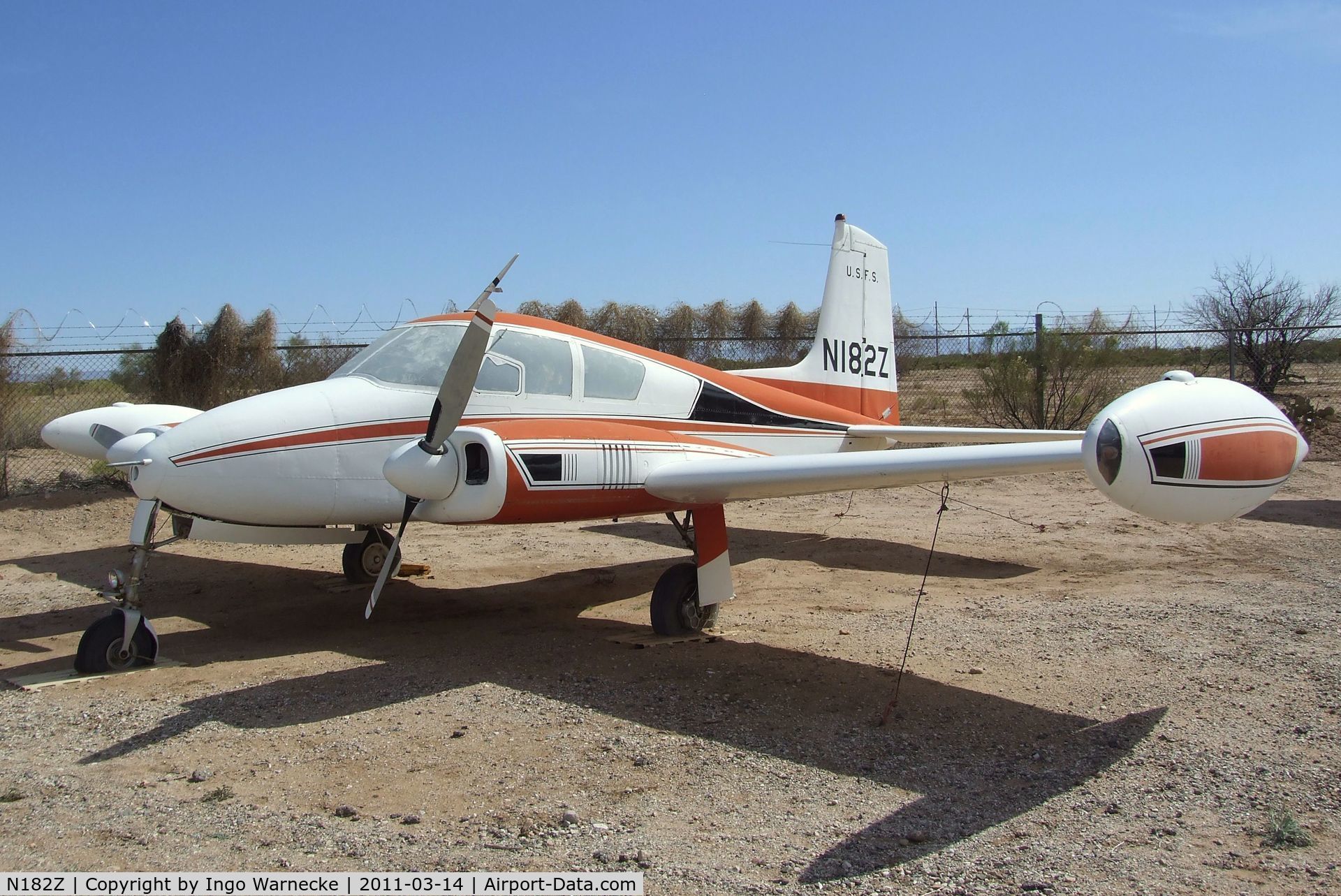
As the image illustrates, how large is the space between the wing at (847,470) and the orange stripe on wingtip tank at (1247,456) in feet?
3.44

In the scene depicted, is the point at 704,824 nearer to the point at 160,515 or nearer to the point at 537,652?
the point at 537,652

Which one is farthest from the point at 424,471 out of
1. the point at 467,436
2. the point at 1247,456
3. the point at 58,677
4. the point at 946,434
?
the point at 946,434

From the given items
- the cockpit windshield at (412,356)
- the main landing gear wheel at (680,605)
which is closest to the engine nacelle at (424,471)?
the cockpit windshield at (412,356)

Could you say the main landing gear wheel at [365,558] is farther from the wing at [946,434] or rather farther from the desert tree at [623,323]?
the desert tree at [623,323]

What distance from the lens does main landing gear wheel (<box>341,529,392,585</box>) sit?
960cm

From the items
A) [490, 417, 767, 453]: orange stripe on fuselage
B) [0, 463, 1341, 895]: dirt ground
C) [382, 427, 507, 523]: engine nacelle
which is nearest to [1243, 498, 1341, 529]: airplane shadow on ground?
[0, 463, 1341, 895]: dirt ground

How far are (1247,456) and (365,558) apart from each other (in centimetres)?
792

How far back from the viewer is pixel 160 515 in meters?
14.4

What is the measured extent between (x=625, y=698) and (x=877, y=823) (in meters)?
2.13

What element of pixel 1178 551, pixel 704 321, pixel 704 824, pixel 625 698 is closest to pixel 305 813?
pixel 704 824

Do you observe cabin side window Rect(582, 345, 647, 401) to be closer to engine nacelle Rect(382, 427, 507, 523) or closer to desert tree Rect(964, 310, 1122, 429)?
engine nacelle Rect(382, 427, 507, 523)

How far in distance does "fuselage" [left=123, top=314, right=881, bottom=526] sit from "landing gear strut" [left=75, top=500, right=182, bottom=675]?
0.89 ft

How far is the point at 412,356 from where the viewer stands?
7328 mm

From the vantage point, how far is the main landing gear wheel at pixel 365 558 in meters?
9.60
